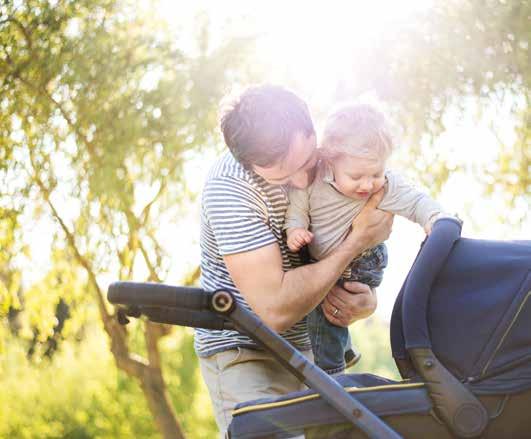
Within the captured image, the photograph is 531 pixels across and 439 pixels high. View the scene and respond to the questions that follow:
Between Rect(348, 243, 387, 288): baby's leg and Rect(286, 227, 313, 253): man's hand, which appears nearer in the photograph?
Rect(286, 227, 313, 253): man's hand

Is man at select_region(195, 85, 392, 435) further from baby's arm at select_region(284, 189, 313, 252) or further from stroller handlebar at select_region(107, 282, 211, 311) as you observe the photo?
stroller handlebar at select_region(107, 282, 211, 311)

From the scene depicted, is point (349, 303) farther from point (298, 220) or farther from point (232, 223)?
point (232, 223)

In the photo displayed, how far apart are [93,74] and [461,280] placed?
467cm

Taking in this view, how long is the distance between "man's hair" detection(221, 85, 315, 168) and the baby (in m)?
0.25

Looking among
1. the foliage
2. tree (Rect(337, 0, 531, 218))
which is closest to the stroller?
tree (Rect(337, 0, 531, 218))

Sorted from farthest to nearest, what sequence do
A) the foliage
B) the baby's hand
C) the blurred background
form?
the foliage, the blurred background, the baby's hand

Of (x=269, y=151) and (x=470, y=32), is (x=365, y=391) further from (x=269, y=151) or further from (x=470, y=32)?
(x=470, y=32)

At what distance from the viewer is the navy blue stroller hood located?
6.44ft

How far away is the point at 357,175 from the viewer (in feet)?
8.39

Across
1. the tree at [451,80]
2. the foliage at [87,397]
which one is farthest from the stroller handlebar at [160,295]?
the foliage at [87,397]

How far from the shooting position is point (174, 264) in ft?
21.6

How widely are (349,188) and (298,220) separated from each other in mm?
194

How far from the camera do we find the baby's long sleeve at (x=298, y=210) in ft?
8.14

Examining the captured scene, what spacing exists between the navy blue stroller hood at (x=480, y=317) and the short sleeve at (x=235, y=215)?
1.42 feet
